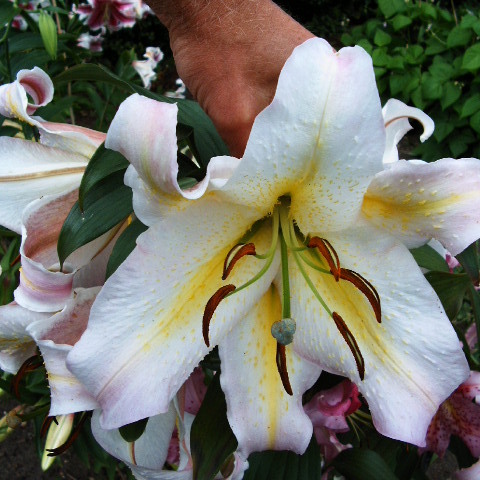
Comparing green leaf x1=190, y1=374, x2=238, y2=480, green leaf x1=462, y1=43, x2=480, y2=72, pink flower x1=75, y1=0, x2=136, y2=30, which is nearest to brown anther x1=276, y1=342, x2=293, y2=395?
green leaf x1=190, y1=374, x2=238, y2=480

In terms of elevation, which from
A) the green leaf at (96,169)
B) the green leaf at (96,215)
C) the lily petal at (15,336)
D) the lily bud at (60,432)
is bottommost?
the lily bud at (60,432)

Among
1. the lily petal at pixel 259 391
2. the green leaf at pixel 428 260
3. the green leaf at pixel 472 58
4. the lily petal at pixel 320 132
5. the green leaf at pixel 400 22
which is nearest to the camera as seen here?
the lily petal at pixel 320 132

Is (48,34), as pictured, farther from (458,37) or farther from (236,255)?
(458,37)

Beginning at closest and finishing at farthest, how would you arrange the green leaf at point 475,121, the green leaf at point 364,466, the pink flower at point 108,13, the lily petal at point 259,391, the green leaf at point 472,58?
the lily petal at point 259,391
the green leaf at point 364,466
the pink flower at point 108,13
the green leaf at point 472,58
the green leaf at point 475,121

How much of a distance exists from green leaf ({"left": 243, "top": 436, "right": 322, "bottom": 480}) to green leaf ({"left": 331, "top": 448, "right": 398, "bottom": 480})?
6cm

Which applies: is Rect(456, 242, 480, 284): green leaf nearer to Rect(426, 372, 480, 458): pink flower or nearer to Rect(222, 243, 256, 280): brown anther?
Rect(426, 372, 480, 458): pink flower

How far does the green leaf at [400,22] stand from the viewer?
296 centimetres

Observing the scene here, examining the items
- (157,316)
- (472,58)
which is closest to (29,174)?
(157,316)

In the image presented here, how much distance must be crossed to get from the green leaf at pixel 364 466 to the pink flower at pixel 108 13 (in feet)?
4.65

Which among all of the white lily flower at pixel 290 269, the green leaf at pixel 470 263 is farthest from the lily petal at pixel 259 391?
the green leaf at pixel 470 263

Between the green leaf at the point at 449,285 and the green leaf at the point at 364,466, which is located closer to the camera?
the green leaf at the point at 449,285

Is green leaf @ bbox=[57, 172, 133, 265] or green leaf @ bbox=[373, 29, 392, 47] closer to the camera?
green leaf @ bbox=[57, 172, 133, 265]

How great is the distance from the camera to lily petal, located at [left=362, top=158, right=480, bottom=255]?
44 centimetres

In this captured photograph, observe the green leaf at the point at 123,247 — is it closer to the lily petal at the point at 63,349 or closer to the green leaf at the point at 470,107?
the lily petal at the point at 63,349
